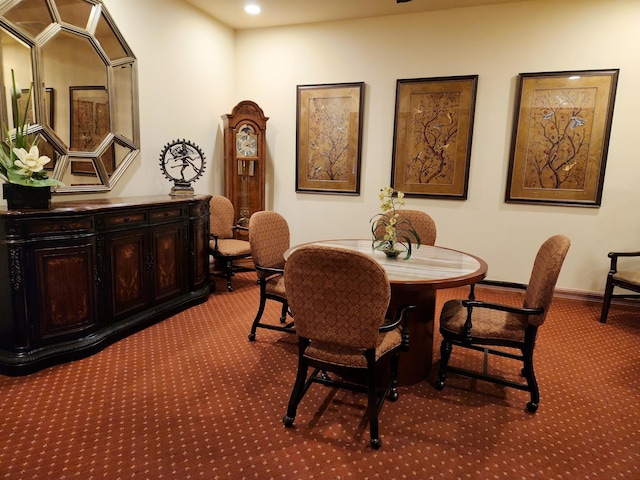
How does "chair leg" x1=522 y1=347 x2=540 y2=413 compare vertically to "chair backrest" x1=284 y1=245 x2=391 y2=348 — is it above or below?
below

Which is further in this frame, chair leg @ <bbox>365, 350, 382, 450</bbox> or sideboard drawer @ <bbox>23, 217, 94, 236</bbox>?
sideboard drawer @ <bbox>23, 217, 94, 236</bbox>

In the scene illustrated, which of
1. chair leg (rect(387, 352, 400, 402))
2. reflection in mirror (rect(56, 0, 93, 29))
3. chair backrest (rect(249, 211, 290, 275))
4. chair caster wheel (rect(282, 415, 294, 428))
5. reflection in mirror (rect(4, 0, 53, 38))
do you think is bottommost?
chair caster wheel (rect(282, 415, 294, 428))

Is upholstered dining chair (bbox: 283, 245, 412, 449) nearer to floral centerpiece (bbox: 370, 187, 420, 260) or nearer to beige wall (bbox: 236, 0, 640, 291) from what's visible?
floral centerpiece (bbox: 370, 187, 420, 260)

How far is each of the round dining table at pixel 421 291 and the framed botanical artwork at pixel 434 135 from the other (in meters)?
1.94

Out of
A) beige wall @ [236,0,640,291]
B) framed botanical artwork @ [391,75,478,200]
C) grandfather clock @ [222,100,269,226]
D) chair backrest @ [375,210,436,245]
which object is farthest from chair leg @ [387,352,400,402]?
grandfather clock @ [222,100,269,226]

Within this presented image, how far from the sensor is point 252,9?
4.39m

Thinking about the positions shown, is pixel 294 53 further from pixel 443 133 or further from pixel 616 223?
pixel 616 223

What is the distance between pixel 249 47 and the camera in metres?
5.07

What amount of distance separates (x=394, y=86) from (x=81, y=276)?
12.0ft

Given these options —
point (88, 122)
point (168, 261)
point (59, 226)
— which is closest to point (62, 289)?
point (59, 226)

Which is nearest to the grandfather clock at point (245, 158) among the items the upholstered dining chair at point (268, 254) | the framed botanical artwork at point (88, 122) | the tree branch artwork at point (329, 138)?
the tree branch artwork at point (329, 138)

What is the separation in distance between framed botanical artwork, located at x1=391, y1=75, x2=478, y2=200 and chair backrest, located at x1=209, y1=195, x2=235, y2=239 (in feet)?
6.49

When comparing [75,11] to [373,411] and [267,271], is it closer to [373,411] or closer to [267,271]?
[267,271]

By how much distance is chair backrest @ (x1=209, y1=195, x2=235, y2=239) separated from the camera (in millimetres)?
4566
